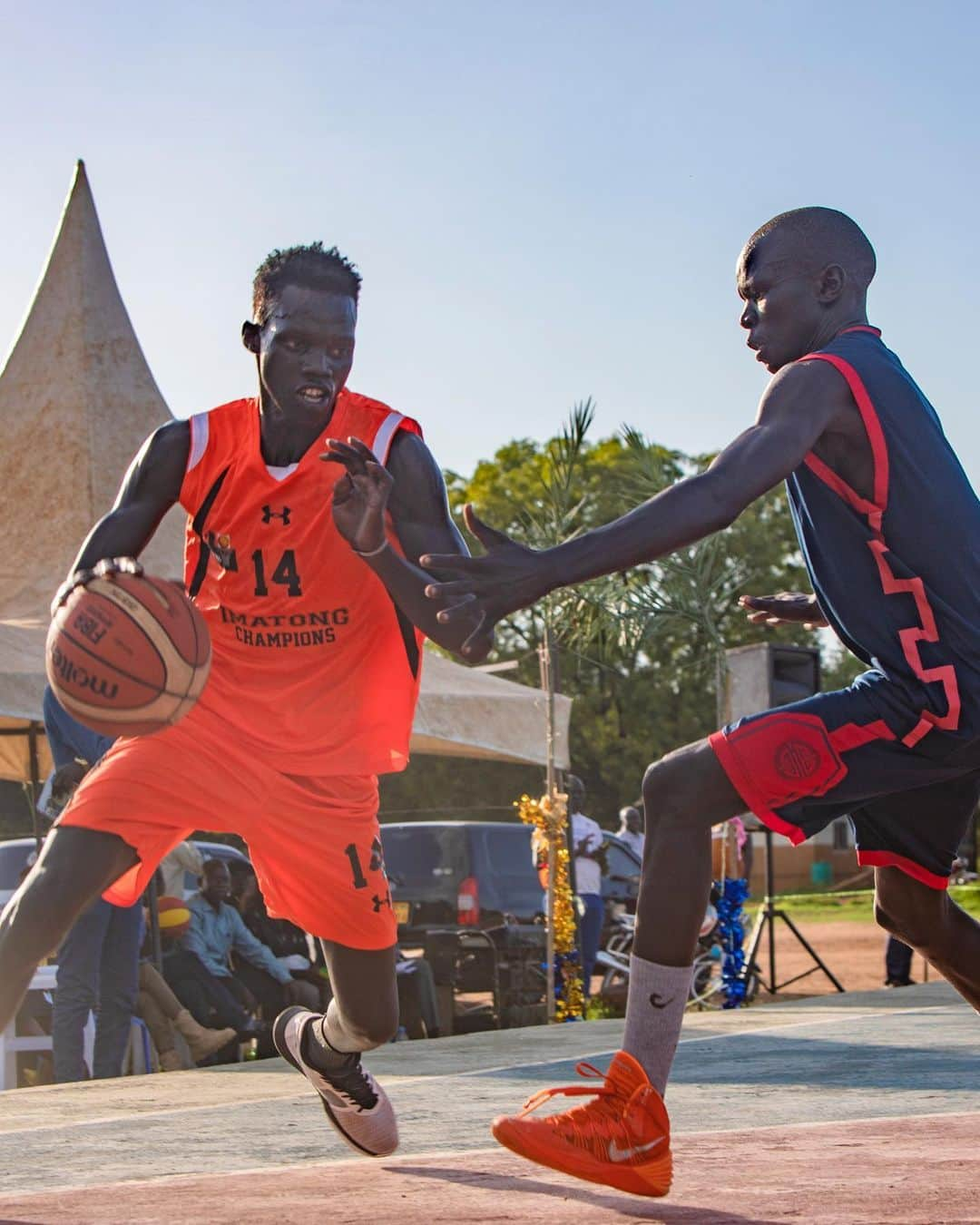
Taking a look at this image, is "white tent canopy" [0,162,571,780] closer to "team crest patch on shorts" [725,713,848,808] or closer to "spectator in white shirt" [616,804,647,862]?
"spectator in white shirt" [616,804,647,862]

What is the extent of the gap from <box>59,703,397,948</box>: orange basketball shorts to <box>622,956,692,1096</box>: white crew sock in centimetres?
81

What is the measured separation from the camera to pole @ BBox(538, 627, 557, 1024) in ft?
39.1

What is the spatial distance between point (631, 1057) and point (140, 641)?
1.48 metres

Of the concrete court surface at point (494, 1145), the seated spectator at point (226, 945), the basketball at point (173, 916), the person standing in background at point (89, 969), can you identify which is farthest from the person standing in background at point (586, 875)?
the person standing in background at point (89, 969)

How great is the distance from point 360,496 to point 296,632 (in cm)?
47

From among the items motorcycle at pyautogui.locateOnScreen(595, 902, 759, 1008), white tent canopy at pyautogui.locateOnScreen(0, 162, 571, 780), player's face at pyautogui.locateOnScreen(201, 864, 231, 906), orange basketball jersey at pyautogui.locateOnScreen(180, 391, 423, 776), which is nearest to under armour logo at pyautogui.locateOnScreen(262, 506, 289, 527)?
orange basketball jersey at pyautogui.locateOnScreen(180, 391, 423, 776)

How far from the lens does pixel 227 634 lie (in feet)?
13.9

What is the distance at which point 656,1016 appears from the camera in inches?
146

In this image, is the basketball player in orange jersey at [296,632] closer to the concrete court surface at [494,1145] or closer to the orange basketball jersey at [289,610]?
the orange basketball jersey at [289,610]

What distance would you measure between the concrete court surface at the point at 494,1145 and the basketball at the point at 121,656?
1133 mm

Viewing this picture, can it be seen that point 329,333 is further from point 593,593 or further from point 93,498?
point 593,593

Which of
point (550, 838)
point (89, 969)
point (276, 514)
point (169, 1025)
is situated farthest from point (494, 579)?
point (550, 838)

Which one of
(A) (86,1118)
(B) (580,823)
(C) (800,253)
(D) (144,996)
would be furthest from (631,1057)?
(B) (580,823)

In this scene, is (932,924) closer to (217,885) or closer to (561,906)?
(217,885)
